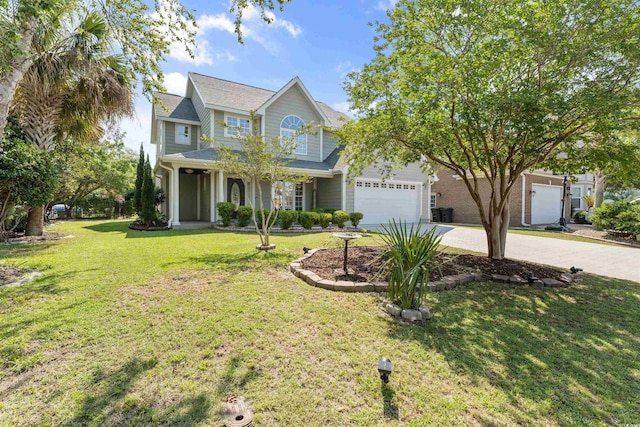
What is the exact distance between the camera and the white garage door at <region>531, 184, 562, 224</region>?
18.5 metres

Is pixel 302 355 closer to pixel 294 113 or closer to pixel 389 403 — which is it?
pixel 389 403

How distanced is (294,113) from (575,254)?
13344 mm

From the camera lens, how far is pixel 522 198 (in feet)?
58.0

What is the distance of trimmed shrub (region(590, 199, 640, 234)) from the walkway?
Result: 1.73 metres

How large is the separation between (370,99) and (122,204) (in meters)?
25.6

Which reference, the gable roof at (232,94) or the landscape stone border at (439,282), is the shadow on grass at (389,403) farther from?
the gable roof at (232,94)

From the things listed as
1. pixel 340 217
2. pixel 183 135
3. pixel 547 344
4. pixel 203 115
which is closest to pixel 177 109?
pixel 183 135

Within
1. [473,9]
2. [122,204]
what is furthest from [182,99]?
[473,9]

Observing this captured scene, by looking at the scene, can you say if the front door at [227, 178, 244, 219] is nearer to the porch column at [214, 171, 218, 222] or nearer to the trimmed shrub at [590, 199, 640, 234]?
the porch column at [214, 171, 218, 222]

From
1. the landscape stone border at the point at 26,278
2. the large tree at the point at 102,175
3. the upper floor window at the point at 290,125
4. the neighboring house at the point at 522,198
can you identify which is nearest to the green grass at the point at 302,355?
the landscape stone border at the point at 26,278

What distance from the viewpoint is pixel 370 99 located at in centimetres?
668

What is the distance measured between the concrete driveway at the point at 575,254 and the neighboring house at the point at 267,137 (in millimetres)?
5520

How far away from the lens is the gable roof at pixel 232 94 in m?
14.4

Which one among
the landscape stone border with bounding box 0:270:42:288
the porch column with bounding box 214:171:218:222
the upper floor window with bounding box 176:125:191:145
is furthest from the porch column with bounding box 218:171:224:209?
the landscape stone border with bounding box 0:270:42:288
